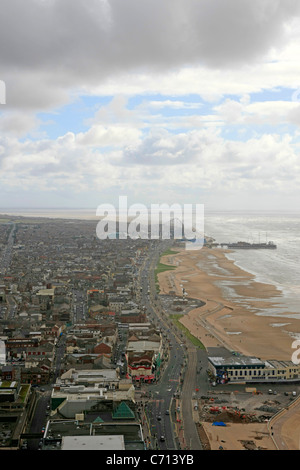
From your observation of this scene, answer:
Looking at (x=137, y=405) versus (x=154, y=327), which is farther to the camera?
(x=154, y=327)

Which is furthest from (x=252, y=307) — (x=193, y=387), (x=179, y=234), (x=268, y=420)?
(x=179, y=234)

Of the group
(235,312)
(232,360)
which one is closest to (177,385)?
(232,360)

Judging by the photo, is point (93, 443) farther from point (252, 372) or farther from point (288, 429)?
point (252, 372)

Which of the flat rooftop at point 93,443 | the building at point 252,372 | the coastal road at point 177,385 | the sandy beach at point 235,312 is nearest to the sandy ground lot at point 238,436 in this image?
the coastal road at point 177,385

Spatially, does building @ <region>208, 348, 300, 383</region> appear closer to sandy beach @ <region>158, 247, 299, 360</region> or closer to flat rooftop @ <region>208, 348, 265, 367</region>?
flat rooftop @ <region>208, 348, 265, 367</region>

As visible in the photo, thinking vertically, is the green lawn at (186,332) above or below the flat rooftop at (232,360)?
Result: below

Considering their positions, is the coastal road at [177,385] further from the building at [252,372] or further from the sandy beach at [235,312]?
the sandy beach at [235,312]

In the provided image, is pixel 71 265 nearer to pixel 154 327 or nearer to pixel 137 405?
pixel 154 327
